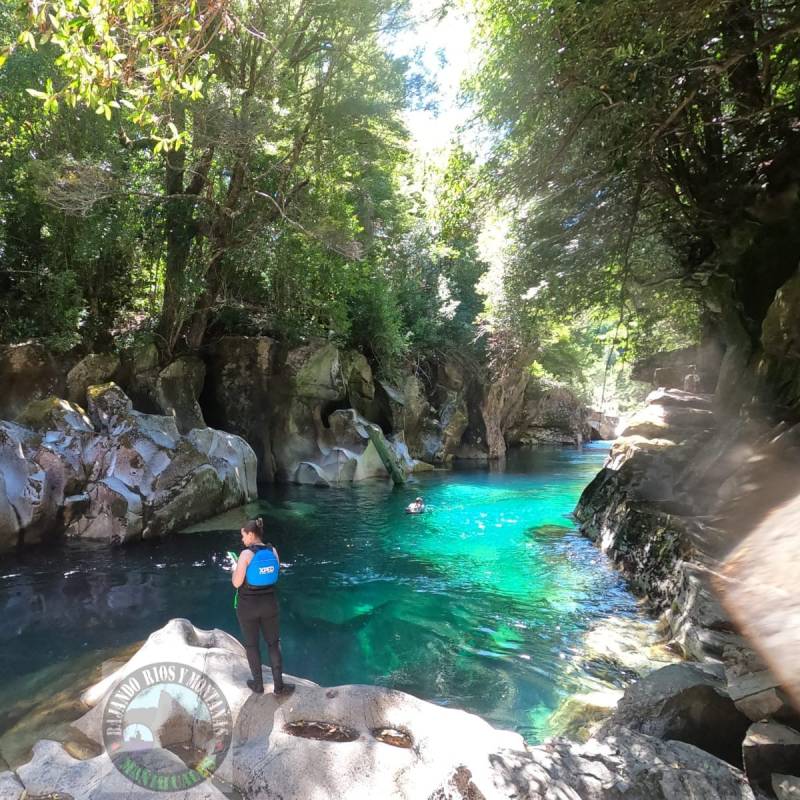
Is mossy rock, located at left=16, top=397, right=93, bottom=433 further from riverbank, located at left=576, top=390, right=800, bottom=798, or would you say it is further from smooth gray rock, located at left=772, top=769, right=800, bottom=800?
smooth gray rock, located at left=772, top=769, right=800, bottom=800

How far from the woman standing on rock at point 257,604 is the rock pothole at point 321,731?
426 mm

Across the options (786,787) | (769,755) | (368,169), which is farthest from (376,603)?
(368,169)

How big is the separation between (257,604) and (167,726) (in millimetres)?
1168

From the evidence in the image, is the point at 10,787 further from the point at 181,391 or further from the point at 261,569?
the point at 181,391

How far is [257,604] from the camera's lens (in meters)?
4.62

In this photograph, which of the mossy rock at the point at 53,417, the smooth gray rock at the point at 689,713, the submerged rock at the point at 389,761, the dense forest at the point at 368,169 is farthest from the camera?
the mossy rock at the point at 53,417

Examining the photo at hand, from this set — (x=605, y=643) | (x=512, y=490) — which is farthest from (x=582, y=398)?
(x=605, y=643)

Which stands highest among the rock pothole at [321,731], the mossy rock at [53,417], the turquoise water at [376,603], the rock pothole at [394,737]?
the mossy rock at [53,417]

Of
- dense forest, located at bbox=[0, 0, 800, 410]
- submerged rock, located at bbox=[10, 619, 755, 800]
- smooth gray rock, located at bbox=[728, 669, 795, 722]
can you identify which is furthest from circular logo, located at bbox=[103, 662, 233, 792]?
dense forest, located at bbox=[0, 0, 800, 410]

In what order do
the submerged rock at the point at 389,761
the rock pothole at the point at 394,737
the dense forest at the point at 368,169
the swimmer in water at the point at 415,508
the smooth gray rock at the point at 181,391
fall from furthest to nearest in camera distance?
the smooth gray rock at the point at 181,391
the swimmer in water at the point at 415,508
the dense forest at the point at 368,169
the rock pothole at the point at 394,737
the submerged rock at the point at 389,761

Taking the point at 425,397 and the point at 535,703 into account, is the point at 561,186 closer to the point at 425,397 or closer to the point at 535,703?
the point at 535,703

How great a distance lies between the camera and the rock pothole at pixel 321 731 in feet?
13.3

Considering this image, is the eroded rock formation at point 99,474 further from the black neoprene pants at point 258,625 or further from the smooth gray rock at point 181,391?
the black neoprene pants at point 258,625

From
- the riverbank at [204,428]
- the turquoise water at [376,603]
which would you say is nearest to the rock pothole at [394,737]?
the turquoise water at [376,603]
